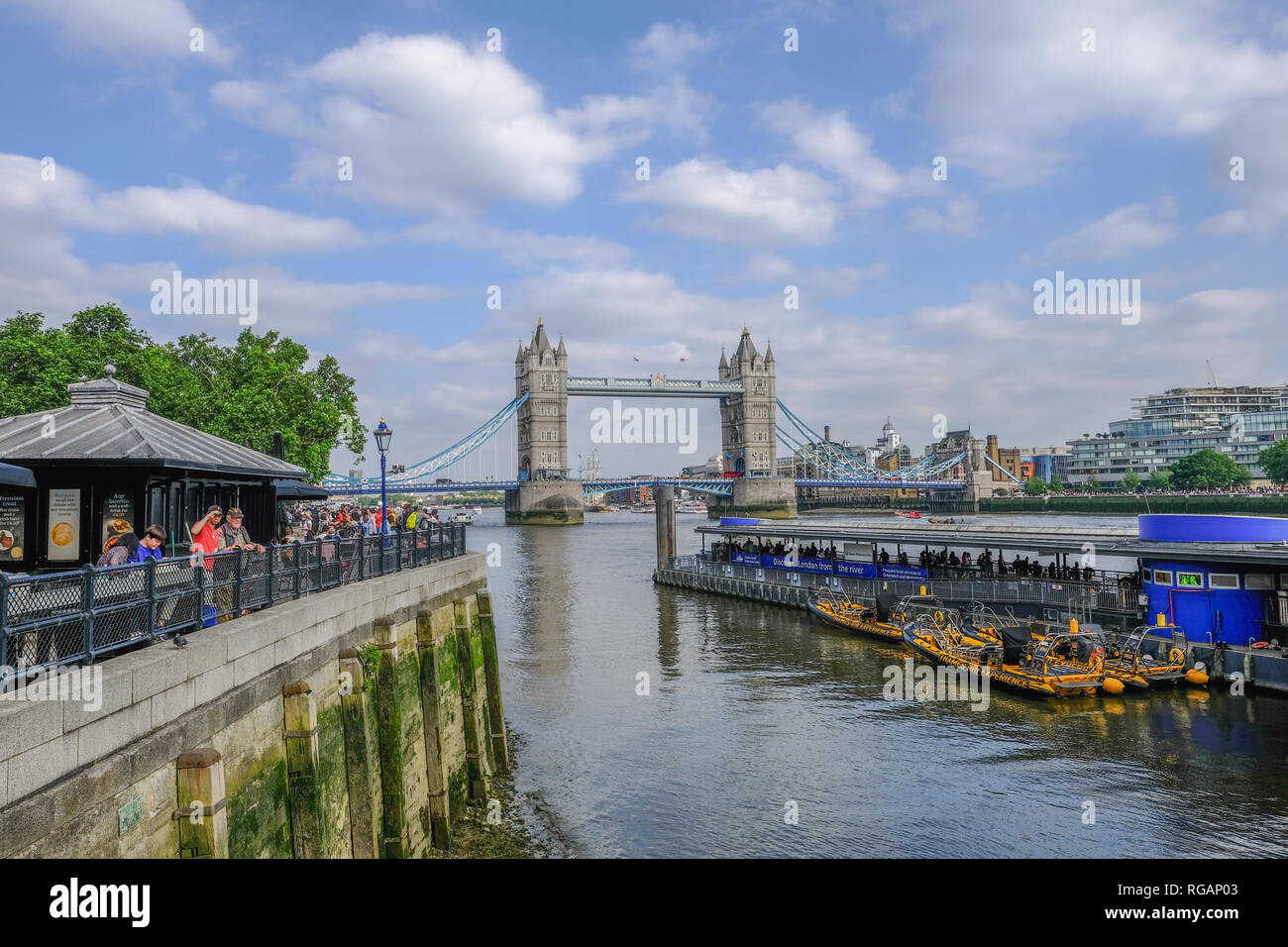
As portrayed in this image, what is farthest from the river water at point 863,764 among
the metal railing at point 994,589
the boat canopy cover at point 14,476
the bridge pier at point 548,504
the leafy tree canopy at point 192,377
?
the bridge pier at point 548,504

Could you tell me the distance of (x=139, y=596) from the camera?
25.5ft

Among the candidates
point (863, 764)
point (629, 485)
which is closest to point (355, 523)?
point (863, 764)

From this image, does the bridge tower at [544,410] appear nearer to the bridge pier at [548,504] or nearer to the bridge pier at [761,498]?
the bridge pier at [548,504]

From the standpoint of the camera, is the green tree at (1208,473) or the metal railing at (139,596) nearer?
the metal railing at (139,596)

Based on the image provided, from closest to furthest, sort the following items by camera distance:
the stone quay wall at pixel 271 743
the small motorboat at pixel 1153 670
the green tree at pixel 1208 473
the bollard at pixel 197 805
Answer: the stone quay wall at pixel 271 743 < the bollard at pixel 197 805 < the small motorboat at pixel 1153 670 < the green tree at pixel 1208 473

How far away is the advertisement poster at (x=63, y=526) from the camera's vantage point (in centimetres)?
1168

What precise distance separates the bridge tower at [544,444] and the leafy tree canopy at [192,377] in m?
100

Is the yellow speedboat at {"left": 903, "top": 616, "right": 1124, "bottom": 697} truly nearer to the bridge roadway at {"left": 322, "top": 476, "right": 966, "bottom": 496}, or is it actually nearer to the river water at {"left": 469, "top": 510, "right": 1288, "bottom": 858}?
the river water at {"left": 469, "top": 510, "right": 1288, "bottom": 858}

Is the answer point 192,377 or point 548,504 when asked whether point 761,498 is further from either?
point 192,377

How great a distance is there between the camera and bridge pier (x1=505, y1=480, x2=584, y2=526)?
153750 mm

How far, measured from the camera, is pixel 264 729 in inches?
370

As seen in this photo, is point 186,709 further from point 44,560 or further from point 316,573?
point 44,560

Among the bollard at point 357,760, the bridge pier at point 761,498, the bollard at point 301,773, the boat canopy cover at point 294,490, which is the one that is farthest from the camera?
the bridge pier at point 761,498

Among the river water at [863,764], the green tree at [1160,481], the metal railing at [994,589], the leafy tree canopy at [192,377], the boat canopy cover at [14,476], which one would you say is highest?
the leafy tree canopy at [192,377]
